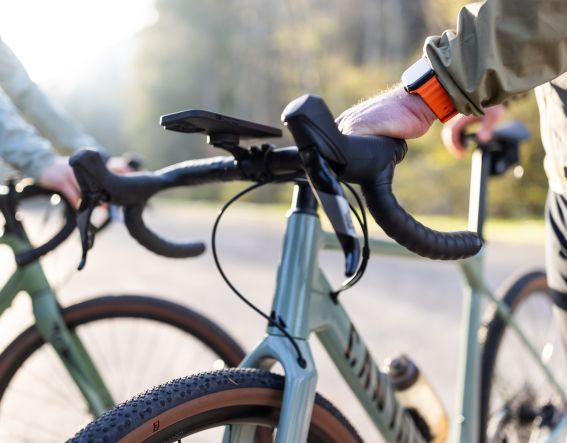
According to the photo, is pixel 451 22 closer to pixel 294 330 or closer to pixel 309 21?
pixel 309 21

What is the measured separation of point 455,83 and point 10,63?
4.48 feet

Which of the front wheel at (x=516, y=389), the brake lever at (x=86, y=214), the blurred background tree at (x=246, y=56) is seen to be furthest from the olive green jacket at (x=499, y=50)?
the blurred background tree at (x=246, y=56)

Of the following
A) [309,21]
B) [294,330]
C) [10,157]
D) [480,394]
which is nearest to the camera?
[294,330]

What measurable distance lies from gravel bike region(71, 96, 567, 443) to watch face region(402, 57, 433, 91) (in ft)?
0.37

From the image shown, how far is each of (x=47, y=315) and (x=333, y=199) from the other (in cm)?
111

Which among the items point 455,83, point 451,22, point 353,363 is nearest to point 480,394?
point 353,363

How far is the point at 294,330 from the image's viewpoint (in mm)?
1409

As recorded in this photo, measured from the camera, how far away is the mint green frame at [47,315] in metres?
1.89

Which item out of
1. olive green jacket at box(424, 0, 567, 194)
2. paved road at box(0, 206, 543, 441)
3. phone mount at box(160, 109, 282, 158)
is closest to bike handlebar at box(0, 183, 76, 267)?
phone mount at box(160, 109, 282, 158)

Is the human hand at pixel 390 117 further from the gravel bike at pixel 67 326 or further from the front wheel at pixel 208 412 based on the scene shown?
the gravel bike at pixel 67 326

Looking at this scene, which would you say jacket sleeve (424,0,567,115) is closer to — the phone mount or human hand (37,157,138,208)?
the phone mount

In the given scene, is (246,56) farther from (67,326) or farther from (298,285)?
(298,285)

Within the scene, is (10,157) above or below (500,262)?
below

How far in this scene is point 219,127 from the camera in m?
1.29
